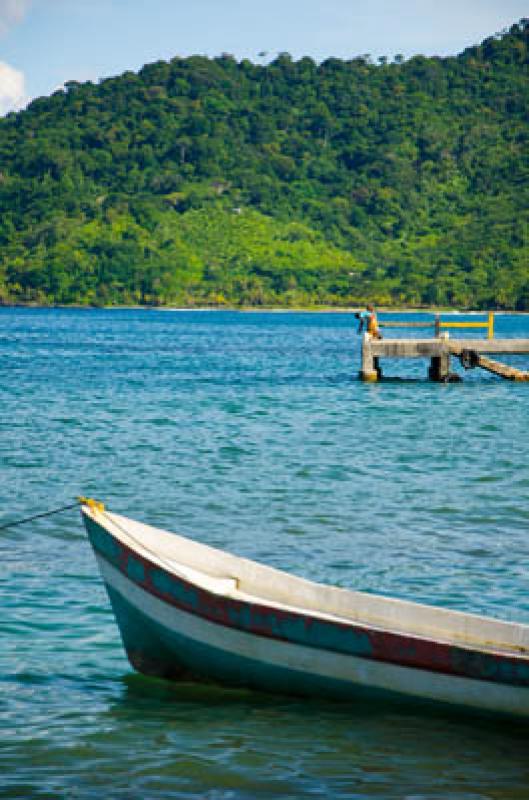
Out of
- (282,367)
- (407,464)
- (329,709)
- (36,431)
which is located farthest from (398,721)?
(282,367)

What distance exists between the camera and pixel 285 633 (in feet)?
30.0

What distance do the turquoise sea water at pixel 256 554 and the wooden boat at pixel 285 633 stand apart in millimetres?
299

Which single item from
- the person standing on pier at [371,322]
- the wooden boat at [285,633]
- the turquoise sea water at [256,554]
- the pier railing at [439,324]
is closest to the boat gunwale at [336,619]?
the wooden boat at [285,633]

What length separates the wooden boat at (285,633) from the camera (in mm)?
8805

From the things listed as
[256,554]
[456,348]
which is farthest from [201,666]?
[456,348]

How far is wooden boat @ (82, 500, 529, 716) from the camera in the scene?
8.80 metres

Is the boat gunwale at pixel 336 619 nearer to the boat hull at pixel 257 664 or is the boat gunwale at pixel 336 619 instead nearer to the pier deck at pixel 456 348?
the boat hull at pixel 257 664

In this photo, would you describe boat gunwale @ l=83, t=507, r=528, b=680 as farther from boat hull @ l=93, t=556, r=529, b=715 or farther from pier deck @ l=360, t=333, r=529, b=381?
pier deck @ l=360, t=333, r=529, b=381

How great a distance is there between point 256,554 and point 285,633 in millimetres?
5968

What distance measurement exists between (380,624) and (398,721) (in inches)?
27.1

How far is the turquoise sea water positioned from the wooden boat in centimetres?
30

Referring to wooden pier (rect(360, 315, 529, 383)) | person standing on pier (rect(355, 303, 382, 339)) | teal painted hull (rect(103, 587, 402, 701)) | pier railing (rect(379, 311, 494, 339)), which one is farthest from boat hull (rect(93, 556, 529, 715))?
person standing on pier (rect(355, 303, 382, 339))

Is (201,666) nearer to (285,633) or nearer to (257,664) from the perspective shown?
(257,664)

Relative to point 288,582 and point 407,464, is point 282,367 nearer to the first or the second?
point 407,464
